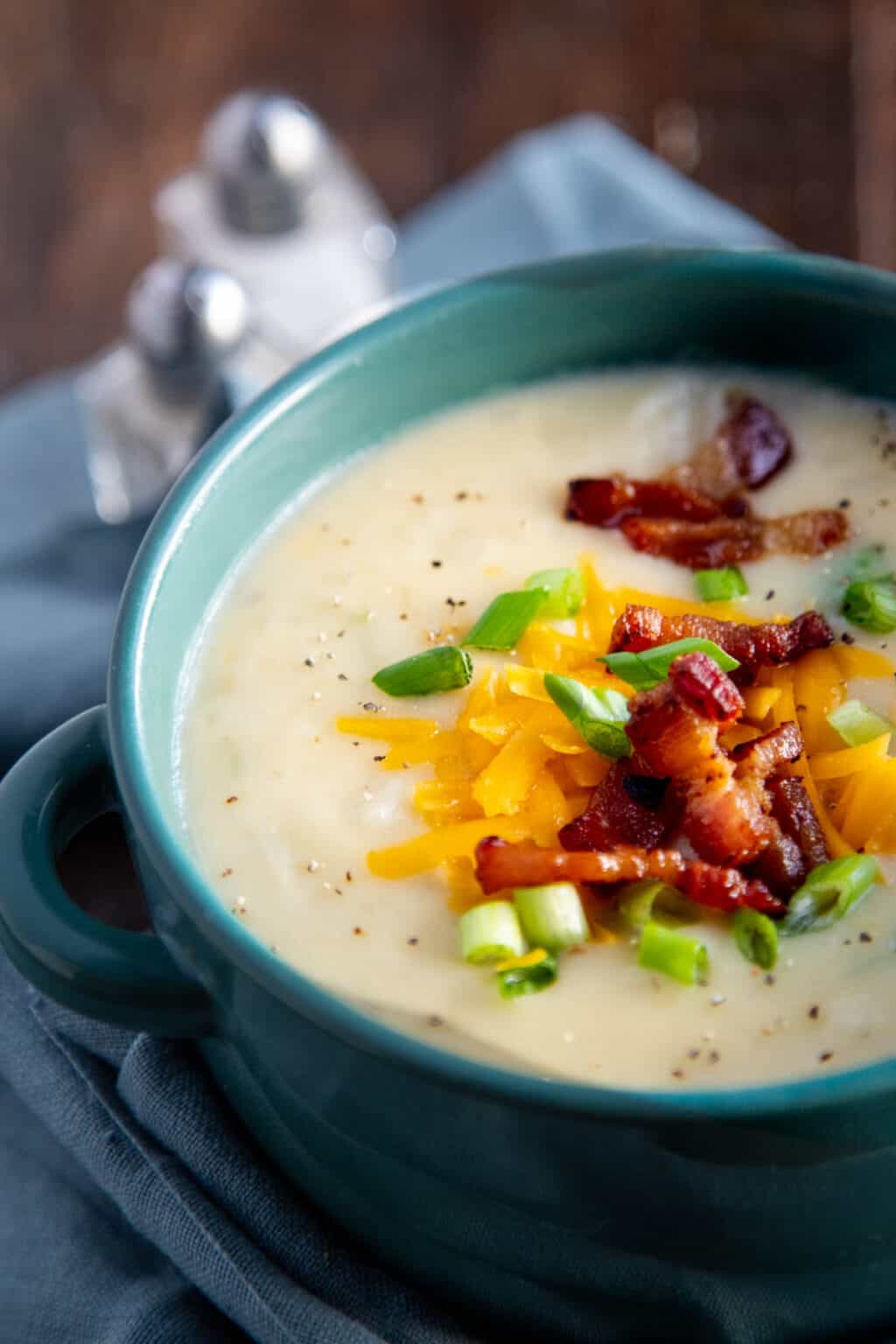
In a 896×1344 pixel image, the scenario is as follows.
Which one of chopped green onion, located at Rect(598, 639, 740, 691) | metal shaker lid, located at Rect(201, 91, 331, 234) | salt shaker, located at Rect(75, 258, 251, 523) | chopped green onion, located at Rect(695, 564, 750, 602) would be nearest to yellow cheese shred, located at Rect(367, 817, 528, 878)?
chopped green onion, located at Rect(598, 639, 740, 691)

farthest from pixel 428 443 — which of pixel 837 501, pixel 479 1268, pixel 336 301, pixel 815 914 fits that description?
pixel 336 301

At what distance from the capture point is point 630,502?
2.27 meters

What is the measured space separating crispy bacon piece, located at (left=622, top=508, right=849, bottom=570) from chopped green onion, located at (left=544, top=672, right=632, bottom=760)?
0.42m

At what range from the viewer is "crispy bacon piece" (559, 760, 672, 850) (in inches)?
70.4

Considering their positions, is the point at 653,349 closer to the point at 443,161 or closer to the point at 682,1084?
the point at 682,1084

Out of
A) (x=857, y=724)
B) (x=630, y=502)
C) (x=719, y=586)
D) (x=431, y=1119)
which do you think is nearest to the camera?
(x=431, y=1119)

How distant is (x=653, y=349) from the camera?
249 cm

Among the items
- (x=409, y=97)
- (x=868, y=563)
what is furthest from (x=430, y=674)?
(x=409, y=97)

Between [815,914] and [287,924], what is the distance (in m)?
0.53

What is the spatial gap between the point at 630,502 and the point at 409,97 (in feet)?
6.88

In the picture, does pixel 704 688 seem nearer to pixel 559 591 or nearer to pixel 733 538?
pixel 559 591

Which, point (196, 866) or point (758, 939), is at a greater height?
point (196, 866)

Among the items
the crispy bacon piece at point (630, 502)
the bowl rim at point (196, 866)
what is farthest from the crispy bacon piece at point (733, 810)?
the crispy bacon piece at point (630, 502)

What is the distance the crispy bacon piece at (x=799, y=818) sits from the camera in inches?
70.8
